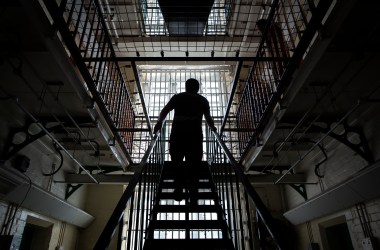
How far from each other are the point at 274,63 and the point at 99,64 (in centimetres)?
217

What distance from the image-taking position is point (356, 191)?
3316mm

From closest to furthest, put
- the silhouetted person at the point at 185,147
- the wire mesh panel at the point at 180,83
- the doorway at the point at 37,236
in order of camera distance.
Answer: the silhouetted person at the point at 185,147 → the doorway at the point at 37,236 → the wire mesh panel at the point at 180,83

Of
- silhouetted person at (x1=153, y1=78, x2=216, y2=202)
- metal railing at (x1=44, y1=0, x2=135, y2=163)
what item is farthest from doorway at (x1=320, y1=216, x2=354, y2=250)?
metal railing at (x1=44, y1=0, x2=135, y2=163)

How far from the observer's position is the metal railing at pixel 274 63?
249 centimetres

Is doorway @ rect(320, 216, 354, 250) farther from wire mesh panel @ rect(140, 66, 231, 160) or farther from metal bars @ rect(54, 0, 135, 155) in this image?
wire mesh panel @ rect(140, 66, 231, 160)

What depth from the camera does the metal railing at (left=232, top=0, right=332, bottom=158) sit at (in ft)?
8.16

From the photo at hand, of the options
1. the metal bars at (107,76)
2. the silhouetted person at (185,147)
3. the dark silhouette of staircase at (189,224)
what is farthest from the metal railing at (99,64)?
the dark silhouette of staircase at (189,224)

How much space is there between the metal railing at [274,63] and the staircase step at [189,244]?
1719 millimetres

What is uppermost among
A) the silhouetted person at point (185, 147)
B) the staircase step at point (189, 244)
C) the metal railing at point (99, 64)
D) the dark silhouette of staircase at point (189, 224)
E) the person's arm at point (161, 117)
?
the metal railing at point (99, 64)

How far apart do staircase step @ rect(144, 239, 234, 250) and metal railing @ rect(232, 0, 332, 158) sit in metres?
1.72

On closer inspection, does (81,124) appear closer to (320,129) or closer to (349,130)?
(320,129)

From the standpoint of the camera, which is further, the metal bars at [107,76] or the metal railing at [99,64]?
the metal bars at [107,76]

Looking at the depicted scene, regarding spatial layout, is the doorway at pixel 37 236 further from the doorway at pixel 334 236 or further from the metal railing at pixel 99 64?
the doorway at pixel 334 236

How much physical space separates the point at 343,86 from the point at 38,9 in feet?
8.84
